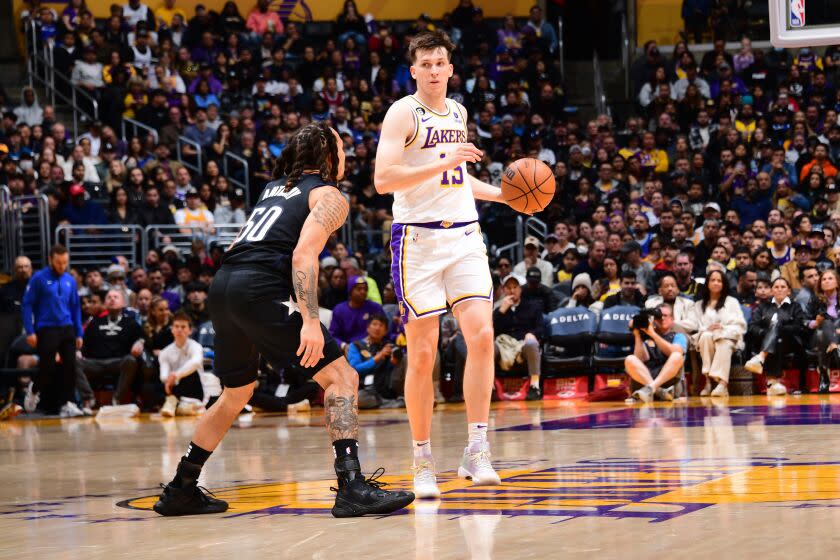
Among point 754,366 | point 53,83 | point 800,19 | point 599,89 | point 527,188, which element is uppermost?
point 53,83

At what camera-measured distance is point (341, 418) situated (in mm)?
5301

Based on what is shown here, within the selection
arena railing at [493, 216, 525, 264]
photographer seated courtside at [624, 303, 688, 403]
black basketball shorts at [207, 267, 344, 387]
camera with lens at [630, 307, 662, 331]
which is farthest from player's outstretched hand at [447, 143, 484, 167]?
arena railing at [493, 216, 525, 264]

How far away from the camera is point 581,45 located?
81.0ft

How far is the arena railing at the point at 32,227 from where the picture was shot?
55.8 feet

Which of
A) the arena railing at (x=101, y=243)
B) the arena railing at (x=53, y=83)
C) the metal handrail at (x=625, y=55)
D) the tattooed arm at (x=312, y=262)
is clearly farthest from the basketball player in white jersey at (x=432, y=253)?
the metal handrail at (x=625, y=55)

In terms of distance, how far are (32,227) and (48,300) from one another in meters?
3.68

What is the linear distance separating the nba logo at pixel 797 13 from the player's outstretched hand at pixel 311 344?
12.3 ft

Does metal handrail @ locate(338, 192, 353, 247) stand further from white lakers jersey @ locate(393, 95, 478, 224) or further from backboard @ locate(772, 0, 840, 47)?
white lakers jersey @ locate(393, 95, 478, 224)

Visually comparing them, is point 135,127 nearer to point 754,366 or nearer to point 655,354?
point 655,354

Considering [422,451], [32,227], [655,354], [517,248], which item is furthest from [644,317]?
[32,227]

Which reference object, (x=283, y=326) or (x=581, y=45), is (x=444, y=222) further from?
(x=581, y=45)

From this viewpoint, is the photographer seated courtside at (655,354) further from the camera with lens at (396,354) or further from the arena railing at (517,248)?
the arena railing at (517,248)

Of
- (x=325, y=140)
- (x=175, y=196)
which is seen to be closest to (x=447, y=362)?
→ (x=175, y=196)

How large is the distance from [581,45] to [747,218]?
7.74m
